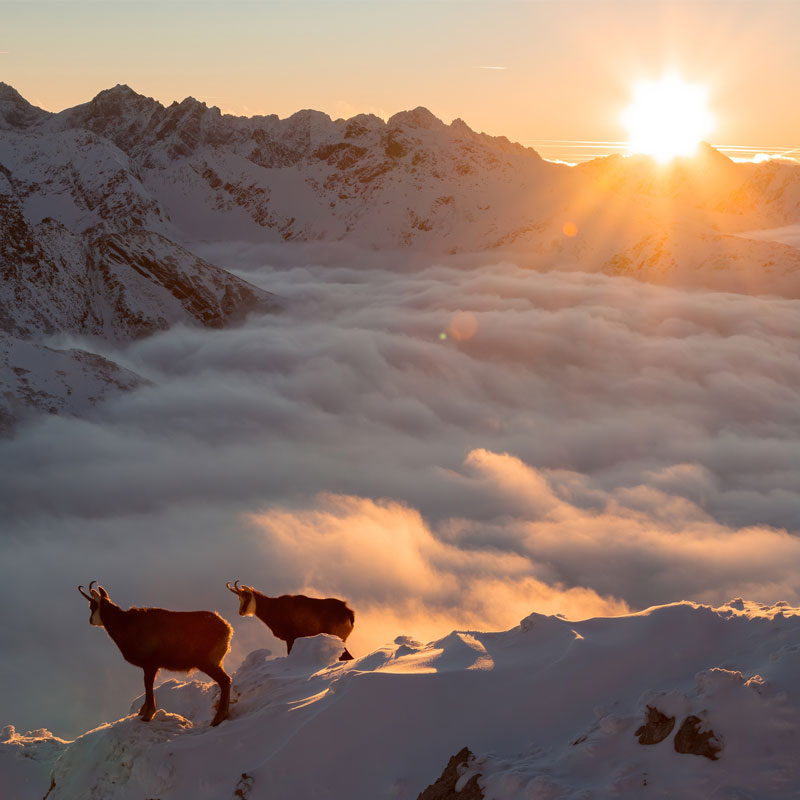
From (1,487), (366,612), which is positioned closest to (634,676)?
(366,612)

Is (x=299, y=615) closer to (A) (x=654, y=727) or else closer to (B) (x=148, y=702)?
(B) (x=148, y=702)

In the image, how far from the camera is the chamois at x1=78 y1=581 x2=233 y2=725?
15070 mm

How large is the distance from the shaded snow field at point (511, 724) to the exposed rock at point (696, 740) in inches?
3.1

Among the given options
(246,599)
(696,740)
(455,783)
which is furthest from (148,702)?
(696,740)

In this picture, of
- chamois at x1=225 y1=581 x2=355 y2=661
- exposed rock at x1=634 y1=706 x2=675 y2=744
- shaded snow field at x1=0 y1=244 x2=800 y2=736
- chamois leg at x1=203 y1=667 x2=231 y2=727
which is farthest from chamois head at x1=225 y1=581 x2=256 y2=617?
shaded snow field at x1=0 y1=244 x2=800 y2=736

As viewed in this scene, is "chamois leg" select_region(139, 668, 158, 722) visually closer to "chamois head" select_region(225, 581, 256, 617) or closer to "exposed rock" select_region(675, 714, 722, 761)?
"chamois head" select_region(225, 581, 256, 617)

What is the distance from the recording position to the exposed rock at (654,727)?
1112 centimetres

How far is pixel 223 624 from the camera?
597 inches

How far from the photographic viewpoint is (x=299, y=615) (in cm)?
1998

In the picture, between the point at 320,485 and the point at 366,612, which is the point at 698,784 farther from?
the point at 320,485

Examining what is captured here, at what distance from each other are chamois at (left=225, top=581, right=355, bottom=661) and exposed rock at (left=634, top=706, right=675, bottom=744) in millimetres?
9185

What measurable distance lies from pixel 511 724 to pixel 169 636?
22.3 feet

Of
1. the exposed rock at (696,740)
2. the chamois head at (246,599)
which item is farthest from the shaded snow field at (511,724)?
the chamois head at (246,599)

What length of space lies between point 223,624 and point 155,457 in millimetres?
153441
